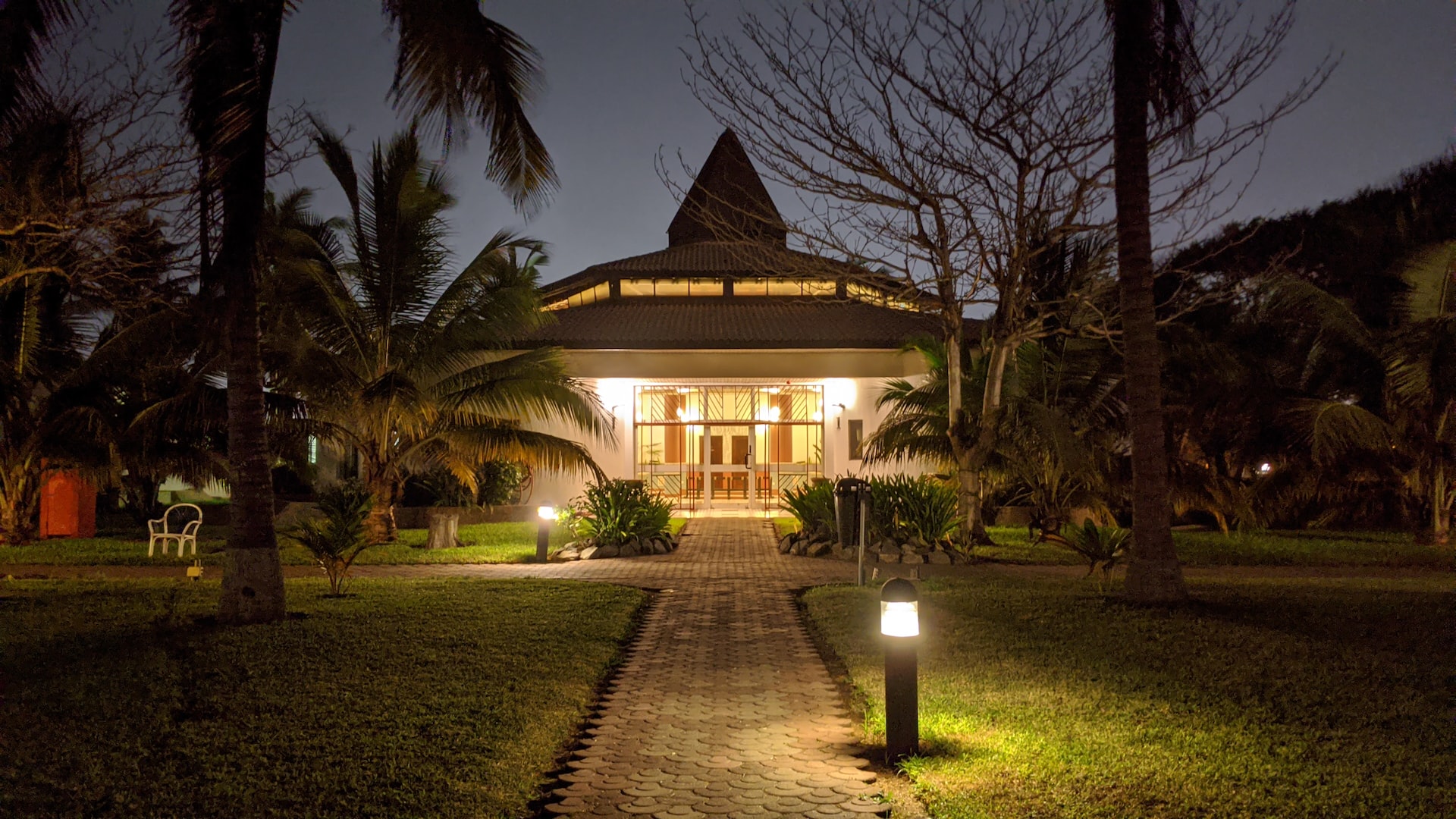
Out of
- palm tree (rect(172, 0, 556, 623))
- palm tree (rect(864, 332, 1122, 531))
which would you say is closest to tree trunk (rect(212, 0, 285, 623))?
palm tree (rect(172, 0, 556, 623))

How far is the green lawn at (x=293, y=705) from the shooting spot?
4.24m

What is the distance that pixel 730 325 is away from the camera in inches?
916

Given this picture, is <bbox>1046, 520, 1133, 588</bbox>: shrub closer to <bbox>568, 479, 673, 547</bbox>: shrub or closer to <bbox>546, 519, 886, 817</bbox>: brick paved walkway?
<bbox>546, 519, 886, 817</bbox>: brick paved walkway

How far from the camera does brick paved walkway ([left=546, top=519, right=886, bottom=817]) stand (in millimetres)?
4344

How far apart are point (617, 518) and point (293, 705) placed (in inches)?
377

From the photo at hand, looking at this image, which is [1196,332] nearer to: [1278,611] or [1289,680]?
[1278,611]

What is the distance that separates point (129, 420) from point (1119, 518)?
1867 cm

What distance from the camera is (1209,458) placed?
20828 mm

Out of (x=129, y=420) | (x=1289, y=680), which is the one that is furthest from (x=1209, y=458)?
(x=129, y=420)

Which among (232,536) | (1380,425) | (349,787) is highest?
(1380,425)

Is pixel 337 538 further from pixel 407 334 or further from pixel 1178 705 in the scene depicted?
pixel 1178 705

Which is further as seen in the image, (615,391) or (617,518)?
(615,391)

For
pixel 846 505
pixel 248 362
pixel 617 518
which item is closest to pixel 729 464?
pixel 617 518

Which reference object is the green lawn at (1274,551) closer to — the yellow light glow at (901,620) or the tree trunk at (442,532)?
the tree trunk at (442,532)
